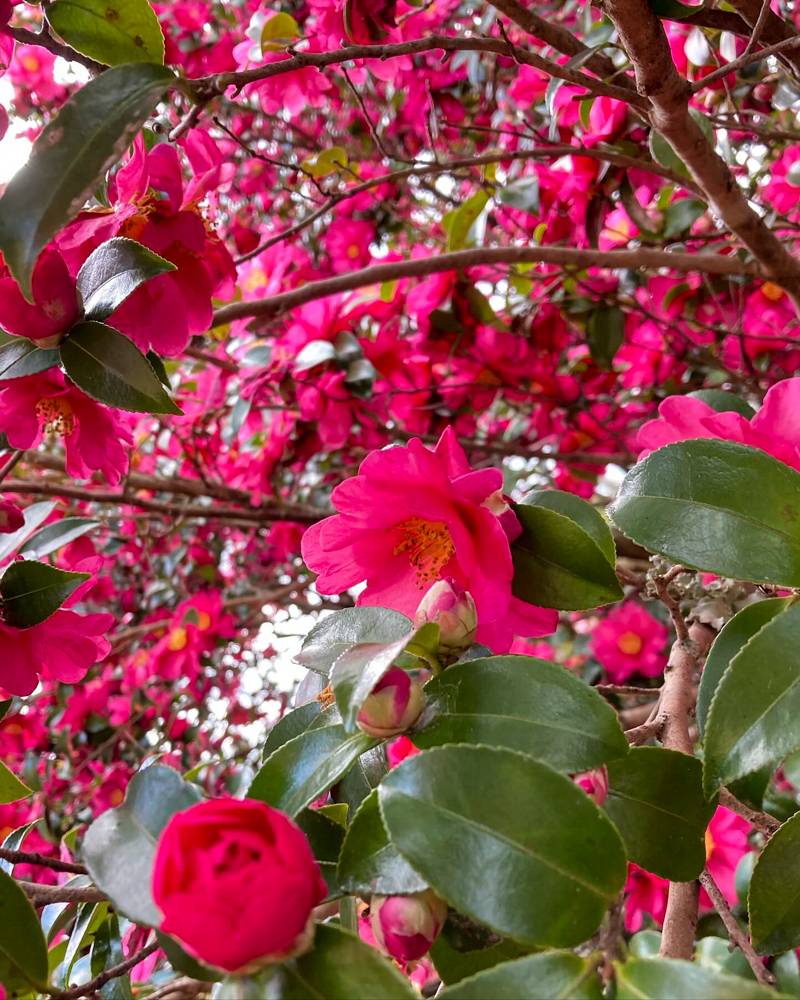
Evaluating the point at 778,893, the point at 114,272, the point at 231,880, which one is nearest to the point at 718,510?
the point at 778,893

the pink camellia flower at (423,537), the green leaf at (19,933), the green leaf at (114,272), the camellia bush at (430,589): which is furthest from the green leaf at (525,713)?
the green leaf at (114,272)

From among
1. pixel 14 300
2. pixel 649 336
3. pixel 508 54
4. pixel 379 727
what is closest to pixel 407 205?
pixel 649 336

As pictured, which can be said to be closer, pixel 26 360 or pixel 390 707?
pixel 390 707

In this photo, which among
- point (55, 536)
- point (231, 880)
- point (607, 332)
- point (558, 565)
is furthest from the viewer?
point (607, 332)

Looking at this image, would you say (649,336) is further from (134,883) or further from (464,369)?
(134,883)

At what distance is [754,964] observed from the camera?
393mm

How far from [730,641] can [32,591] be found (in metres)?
0.48

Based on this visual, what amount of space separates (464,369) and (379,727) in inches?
46.5

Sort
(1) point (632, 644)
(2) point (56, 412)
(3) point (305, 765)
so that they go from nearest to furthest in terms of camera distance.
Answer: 1. (3) point (305, 765)
2. (2) point (56, 412)
3. (1) point (632, 644)

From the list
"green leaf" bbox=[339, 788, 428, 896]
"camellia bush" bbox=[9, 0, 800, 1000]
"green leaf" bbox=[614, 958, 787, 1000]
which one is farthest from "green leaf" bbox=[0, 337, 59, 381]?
"green leaf" bbox=[614, 958, 787, 1000]

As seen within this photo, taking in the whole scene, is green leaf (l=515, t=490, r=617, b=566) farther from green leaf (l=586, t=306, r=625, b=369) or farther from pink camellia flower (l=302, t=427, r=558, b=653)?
green leaf (l=586, t=306, r=625, b=369)

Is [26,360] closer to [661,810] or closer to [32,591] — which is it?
[32,591]

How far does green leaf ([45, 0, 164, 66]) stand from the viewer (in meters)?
0.52

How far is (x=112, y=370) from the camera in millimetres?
521
